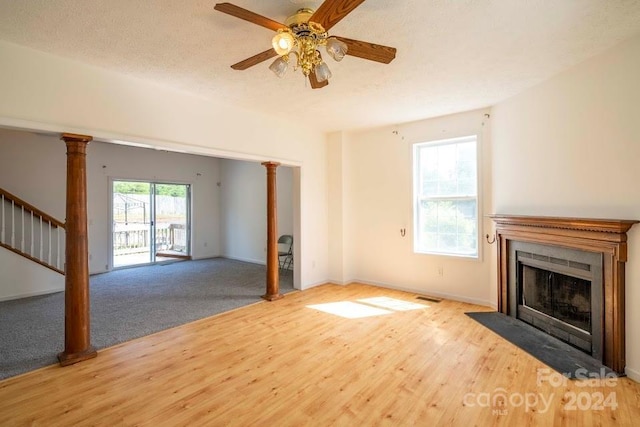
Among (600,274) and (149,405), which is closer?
(149,405)

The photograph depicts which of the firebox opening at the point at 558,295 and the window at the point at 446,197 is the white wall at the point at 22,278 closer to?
the window at the point at 446,197

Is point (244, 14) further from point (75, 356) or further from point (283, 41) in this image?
point (75, 356)

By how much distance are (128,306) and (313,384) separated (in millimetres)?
3075

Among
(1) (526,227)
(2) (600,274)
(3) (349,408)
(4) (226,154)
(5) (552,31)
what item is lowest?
(3) (349,408)

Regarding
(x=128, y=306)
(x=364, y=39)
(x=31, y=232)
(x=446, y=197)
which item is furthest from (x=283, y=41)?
(x=31, y=232)

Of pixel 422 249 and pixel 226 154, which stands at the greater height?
pixel 226 154

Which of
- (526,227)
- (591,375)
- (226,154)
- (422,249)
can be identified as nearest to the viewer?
(591,375)

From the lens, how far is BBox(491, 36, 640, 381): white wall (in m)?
2.39

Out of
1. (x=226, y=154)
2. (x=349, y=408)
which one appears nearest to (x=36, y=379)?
(x=349, y=408)

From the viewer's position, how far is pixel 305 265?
502 cm

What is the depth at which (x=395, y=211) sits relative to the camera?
4.90 m

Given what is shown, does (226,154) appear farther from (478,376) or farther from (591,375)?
(591,375)

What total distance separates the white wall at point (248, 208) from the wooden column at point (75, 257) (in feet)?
13.8

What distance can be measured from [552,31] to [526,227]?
190 centimetres
